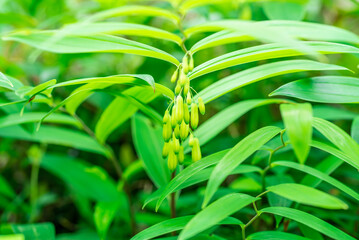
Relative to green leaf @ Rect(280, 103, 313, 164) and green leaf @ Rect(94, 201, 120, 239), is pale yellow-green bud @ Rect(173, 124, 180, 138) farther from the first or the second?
green leaf @ Rect(94, 201, 120, 239)

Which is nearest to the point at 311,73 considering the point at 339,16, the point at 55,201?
the point at 339,16

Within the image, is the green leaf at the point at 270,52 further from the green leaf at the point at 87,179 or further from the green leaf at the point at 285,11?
the green leaf at the point at 87,179

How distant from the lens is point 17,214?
1.12 meters

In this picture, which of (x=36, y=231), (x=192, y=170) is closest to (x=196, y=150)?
(x=192, y=170)

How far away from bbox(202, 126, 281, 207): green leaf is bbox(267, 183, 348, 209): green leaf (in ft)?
0.22

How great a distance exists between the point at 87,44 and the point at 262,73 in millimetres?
260

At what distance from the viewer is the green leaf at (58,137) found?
75 centimetres

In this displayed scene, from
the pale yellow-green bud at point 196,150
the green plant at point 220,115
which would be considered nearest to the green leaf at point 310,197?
the green plant at point 220,115

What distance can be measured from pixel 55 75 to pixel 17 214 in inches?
21.0

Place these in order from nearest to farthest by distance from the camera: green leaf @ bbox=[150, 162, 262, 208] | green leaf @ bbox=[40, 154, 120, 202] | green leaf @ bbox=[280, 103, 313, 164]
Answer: green leaf @ bbox=[280, 103, 313, 164] → green leaf @ bbox=[150, 162, 262, 208] → green leaf @ bbox=[40, 154, 120, 202]

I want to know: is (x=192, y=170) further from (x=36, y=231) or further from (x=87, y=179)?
(x=87, y=179)

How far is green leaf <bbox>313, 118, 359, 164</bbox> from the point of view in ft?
1.26

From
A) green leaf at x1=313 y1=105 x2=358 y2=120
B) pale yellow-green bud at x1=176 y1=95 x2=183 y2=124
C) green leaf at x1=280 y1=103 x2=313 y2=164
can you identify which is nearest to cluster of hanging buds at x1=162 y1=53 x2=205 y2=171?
pale yellow-green bud at x1=176 y1=95 x2=183 y2=124

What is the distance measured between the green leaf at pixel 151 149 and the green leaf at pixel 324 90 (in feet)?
A: 1.00
